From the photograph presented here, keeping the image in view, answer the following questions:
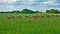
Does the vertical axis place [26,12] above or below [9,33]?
below

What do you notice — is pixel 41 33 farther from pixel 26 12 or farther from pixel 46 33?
pixel 26 12

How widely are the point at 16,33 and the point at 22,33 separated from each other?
33 cm

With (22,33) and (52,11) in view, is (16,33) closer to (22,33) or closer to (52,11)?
(22,33)

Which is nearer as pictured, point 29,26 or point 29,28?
point 29,28

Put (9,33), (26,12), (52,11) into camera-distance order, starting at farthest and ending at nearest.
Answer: (52,11)
(26,12)
(9,33)

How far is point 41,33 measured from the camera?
39.1 feet

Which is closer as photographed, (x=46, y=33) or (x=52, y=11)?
(x=46, y=33)

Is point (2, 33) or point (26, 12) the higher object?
point (2, 33)

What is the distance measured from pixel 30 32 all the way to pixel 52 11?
26175mm

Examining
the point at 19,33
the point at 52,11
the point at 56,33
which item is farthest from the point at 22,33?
the point at 52,11

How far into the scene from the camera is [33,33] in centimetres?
1188

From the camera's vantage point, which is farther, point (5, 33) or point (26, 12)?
point (26, 12)

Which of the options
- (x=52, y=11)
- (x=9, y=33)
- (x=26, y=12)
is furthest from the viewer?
(x=52, y=11)

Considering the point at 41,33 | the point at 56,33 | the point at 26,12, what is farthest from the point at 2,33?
the point at 26,12
